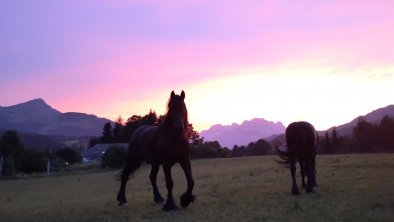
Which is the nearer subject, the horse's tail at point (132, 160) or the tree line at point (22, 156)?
the horse's tail at point (132, 160)

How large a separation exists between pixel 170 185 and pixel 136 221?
1.77 meters

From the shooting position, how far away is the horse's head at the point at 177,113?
36.1 feet

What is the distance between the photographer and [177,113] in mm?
11133

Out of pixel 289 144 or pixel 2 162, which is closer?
pixel 289 144

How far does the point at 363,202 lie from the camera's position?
11133 mm

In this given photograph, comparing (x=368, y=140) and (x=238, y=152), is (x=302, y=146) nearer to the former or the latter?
(x=368, y=140)

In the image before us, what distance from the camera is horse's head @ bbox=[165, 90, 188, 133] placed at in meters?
11.0

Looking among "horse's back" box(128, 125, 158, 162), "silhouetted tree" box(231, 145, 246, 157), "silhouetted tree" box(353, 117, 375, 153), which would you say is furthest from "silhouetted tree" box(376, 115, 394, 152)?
"horse's back" box(128, 125, 158, 162)

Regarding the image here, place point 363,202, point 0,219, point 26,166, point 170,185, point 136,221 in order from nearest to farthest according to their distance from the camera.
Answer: point 136,221 < point 363,202 < point 170,185 < point 0,219 < point 26,166

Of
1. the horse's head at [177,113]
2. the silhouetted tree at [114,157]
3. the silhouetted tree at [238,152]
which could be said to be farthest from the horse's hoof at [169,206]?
the silhouetted tree at [238,152]

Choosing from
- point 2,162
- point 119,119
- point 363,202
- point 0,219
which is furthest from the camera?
point 119,119

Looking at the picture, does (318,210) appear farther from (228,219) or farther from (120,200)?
(120,200)

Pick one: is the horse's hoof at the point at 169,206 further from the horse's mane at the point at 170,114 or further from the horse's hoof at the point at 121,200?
the horse's hoof at the point at 121,200

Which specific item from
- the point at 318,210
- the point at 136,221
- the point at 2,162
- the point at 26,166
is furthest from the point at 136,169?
the point at 26,166
